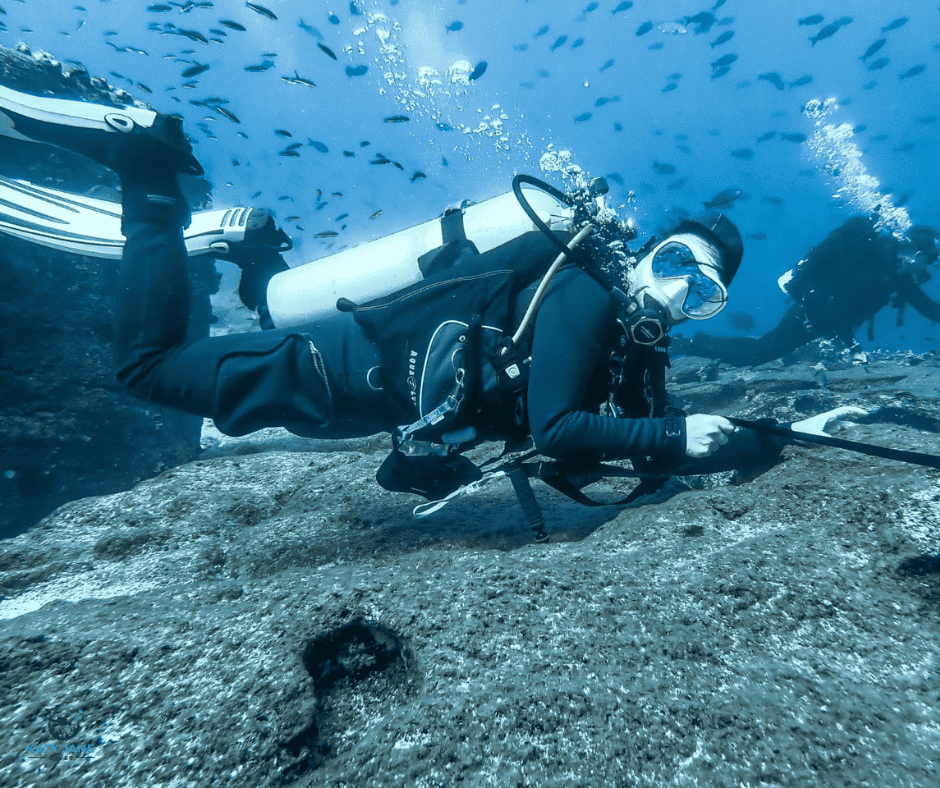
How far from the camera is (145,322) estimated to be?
2574 mm

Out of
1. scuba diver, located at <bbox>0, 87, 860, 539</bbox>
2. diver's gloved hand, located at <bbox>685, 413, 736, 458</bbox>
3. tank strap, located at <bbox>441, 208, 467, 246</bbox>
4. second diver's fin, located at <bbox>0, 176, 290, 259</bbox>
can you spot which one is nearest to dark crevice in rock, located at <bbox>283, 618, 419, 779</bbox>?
scuba diver, located at <bbox>0, 87, 860, 539</bbox>

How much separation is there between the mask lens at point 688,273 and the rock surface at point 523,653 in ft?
3.47

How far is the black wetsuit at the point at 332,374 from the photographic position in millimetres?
2104

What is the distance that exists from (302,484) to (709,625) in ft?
9.56

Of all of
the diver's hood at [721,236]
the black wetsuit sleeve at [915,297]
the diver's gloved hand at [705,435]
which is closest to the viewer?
the diver's gloved hand at [705,435]

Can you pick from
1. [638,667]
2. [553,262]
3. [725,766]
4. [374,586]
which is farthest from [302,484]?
[725,766]

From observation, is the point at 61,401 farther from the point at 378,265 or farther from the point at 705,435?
the point at 705,435

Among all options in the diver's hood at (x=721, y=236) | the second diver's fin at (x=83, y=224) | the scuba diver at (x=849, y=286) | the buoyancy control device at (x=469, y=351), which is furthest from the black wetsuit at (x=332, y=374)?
the scuba diver at (x=849, y=286)

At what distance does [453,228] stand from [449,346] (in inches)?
42.9

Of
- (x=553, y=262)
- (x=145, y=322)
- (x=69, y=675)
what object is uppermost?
(x=553, y=262)

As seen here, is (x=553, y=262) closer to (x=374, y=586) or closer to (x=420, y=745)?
(x=374, y=586)

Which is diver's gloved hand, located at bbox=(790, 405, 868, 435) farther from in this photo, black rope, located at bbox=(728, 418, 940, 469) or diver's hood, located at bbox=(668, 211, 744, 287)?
diver's hood, located at bbox=(668, 211, 744, 287)

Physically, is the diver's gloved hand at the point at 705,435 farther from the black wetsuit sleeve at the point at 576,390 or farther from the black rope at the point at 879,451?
the black rope at the point at 879,451

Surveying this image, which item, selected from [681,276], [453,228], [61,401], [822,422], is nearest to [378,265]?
[453,228]
